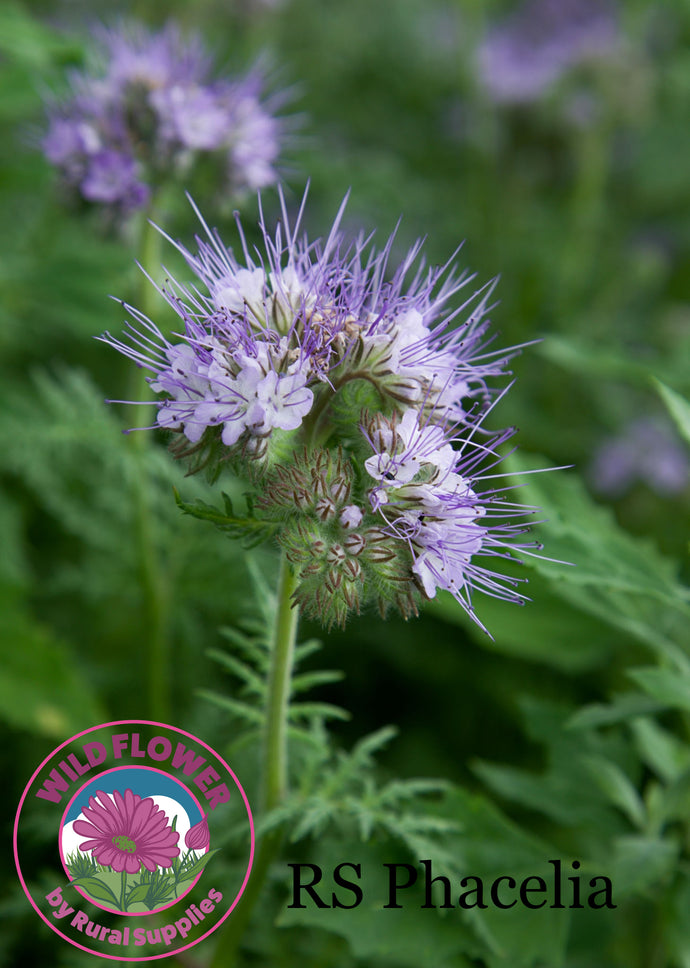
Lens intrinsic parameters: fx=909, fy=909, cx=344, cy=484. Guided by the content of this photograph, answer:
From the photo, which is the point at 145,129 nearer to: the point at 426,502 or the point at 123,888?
the point at 426,502

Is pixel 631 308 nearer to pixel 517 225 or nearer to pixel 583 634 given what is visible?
pixel 517 225

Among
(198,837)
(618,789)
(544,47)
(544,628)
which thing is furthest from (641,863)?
(544,47)

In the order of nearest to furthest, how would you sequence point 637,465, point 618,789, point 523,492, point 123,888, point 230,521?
point 230,521 < point 123,888 < point 523,492 < point 618,789 < point 637,465

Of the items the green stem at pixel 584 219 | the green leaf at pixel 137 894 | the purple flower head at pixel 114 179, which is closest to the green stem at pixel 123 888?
the green leaf at pixel 137 894

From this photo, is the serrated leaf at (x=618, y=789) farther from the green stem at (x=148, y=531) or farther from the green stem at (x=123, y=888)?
the green stem at (x=148, y=531)

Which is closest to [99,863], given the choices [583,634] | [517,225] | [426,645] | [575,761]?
[575,761]

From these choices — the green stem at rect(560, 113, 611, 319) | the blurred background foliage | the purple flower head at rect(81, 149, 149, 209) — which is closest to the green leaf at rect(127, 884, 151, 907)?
the blurred background foliage

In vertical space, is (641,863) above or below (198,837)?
above

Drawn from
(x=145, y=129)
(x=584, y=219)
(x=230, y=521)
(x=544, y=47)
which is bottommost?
(x=230, y=521)

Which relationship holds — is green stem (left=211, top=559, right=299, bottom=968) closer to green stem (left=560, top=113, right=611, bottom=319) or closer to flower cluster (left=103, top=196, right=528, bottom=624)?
flower cluster (left=103, top=196, right=528, bottom=624)
